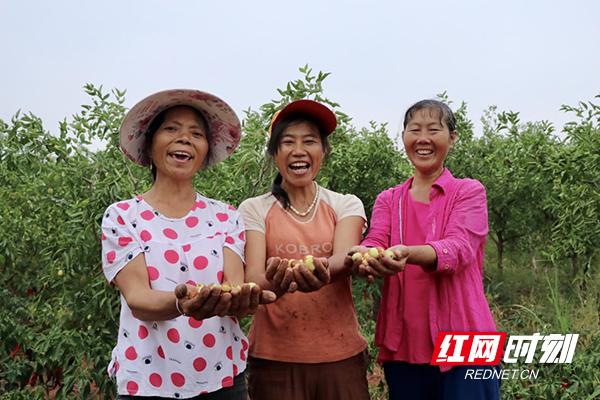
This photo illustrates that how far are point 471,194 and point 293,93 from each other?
1.04 meters

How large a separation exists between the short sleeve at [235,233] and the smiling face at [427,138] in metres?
0.72

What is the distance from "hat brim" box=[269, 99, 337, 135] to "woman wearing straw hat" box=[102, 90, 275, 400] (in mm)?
283

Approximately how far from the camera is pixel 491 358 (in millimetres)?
2211

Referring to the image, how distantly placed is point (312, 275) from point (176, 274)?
0.41 metres

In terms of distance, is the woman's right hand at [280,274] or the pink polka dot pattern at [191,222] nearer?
the woman's right hand at [280,274]

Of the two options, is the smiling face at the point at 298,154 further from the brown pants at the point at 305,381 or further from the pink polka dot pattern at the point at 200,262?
the brown pants at the point at 305,381

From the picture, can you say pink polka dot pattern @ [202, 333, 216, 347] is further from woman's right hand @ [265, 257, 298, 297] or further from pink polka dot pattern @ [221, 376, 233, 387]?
woman's right hand @ [265, 257, 298, 297]

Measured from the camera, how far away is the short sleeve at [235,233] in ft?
6.34

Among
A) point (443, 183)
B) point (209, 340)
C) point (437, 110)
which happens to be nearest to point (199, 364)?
point (209, 340)

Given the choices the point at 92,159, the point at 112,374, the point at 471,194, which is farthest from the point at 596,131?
the point at 112,374

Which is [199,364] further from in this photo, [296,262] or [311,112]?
[311,112]

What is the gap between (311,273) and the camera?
1.85 meters

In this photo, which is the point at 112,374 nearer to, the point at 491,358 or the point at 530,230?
the point at 491,358

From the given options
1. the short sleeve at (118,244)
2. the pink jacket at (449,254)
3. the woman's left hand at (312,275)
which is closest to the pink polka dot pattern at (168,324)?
the short sleeve at (118,244)
